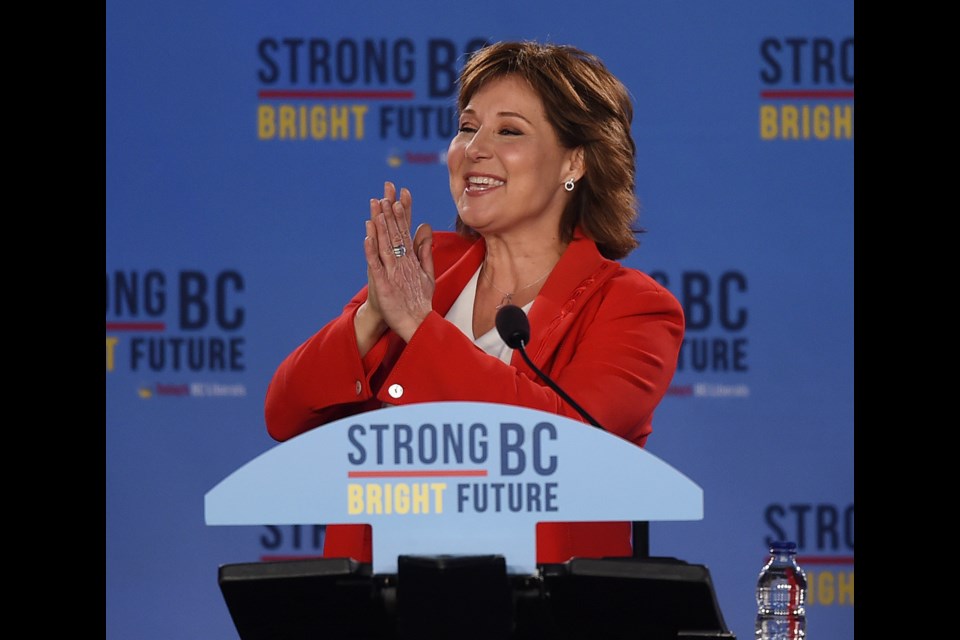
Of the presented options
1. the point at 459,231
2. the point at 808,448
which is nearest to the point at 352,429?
the point at 459,231

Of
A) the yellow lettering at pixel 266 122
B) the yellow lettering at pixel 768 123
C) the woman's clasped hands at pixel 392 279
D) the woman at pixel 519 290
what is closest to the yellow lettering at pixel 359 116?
the yellow lettering at pixel 266 122

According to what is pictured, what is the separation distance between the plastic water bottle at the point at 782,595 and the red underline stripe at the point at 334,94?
8.10ft

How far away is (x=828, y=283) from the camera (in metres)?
4.11

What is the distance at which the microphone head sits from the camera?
171 cm

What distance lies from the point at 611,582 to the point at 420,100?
9.74 feet

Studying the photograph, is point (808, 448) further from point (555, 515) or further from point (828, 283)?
point (555, 515)

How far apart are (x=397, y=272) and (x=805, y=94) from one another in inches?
91.0

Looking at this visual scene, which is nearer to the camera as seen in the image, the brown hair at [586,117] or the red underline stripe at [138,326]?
the brown hair at [586,117]

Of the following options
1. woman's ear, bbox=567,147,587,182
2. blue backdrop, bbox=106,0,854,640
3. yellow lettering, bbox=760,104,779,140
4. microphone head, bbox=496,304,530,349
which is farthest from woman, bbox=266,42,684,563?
yellow lettering, bbox=760,104,779,140

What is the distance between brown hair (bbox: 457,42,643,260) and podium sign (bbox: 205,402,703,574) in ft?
3.74

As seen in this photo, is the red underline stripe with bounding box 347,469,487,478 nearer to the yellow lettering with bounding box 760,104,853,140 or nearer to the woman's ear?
the woman's ear

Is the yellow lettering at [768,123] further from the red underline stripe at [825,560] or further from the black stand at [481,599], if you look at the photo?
the black stand at [481,599]

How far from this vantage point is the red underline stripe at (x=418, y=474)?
1.36 m
